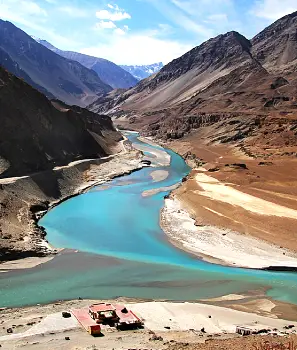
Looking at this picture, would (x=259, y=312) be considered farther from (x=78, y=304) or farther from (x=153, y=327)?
(x=78, y=304)

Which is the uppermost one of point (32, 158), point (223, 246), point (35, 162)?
point (32, 158)

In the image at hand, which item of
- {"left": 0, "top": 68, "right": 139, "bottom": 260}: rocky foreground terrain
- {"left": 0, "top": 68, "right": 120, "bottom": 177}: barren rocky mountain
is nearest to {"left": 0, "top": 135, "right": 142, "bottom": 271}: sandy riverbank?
{"left": 0, "top": 68, "right": 139, "bottom": 260}: rocky foreground terrain

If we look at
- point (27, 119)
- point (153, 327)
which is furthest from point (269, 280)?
point (27, 119)

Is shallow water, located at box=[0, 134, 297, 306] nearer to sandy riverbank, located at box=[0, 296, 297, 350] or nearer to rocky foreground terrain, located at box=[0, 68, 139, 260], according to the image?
sandy riverbank, located at box=[0, 296, 297, 350]

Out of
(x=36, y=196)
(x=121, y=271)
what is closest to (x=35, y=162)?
(x=36, y=196)

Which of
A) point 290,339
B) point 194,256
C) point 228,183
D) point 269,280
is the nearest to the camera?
point 290,339

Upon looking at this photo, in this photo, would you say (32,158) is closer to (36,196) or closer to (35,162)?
(35,162)
